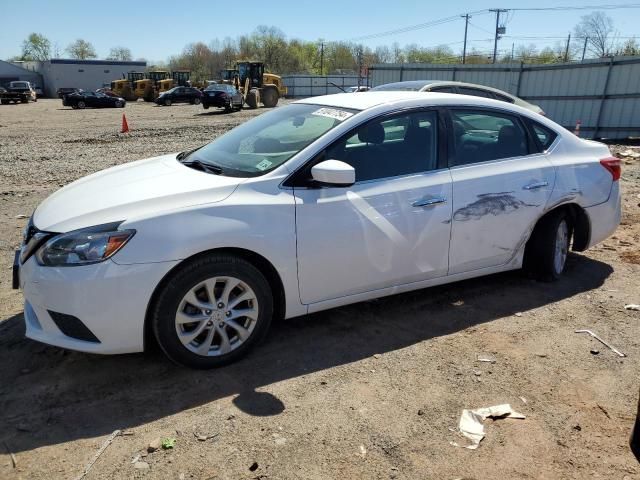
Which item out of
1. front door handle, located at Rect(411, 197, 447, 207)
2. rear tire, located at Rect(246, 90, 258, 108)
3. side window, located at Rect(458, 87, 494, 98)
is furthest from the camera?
rear tire, located at Rect(246, 90, 258, 108)

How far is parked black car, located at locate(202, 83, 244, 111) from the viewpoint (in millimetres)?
30047

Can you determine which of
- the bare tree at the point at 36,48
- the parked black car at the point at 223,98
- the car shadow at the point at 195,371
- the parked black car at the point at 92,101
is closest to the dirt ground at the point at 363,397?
the car shadow at the point at 195,371

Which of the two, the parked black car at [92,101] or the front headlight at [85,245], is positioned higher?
the front headlight at [85,245]

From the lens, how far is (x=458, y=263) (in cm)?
407

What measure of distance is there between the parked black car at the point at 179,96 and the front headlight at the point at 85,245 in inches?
1630

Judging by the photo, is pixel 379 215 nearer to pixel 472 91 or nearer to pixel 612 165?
pixel 612 165

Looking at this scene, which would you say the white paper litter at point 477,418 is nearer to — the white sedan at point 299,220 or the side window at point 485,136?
the white sedan at point 299,220

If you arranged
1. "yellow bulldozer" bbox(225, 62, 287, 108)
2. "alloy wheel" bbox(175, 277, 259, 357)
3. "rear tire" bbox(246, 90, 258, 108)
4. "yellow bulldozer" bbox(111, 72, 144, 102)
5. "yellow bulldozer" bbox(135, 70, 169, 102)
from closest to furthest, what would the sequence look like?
"alloy wheel" bbox(175, 277, 259, 357) < "rear tire" bbox(246, 90, 258, 108) < "yellow bulldozer" bbox(225, 62, 287, 108) < "yellow bulldozer" bbox(135, 70, 169, 102) < "yellow bulldozer" bbox(111, 72, 144, 102)

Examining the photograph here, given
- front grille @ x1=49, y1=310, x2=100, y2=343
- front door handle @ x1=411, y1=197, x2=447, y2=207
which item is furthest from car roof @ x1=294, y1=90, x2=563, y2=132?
front grille @ x1=49, y1=310, x2=100, y2=343

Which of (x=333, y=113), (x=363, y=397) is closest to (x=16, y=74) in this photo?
(x=333, y=113)

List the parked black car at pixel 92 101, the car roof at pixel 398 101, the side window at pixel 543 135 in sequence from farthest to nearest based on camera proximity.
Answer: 1. the parked black car at pixel 92 101
2. the side window at pixel 543 135
3. the car roof at pixel 398 101

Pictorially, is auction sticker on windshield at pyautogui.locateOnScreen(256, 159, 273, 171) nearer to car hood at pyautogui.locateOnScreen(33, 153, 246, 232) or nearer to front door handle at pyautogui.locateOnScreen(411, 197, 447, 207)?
car hood at pyautogui.locateOnScreen(33, 153, 246, 232)

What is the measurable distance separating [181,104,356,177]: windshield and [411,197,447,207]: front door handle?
78 centimetres

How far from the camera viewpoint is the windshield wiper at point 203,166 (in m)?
3.66
